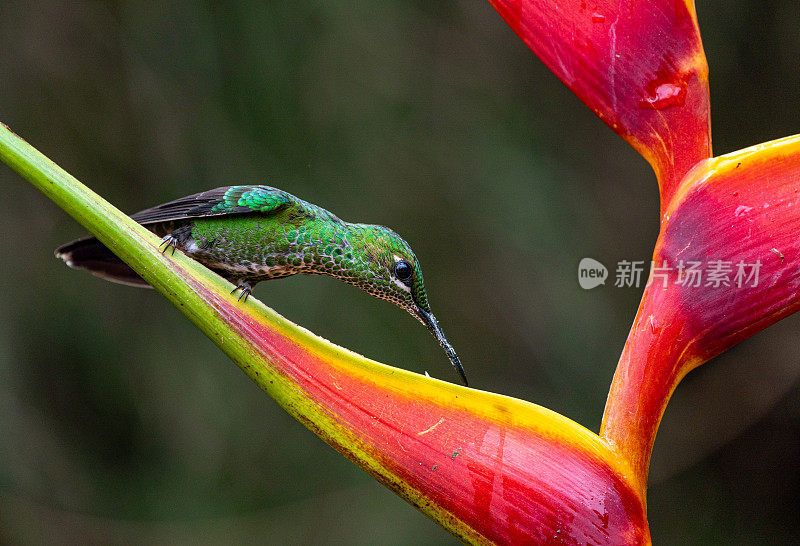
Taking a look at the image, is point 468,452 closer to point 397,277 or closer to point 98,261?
point 397,277

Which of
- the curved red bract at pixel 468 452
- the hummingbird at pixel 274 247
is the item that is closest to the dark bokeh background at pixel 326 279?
the hummingbird at pixel 274 247

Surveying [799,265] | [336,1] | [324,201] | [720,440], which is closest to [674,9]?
[799,265]

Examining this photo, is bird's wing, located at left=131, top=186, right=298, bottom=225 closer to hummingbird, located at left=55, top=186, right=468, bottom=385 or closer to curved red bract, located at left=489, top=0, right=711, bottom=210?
hummingbird, located at left=55, top=186, right=468, bottom=385

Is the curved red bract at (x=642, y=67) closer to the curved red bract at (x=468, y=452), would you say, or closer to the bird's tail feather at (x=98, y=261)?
the curved red bract at (x=468, y=452)

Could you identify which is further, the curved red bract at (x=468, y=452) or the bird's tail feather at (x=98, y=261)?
the bird's tail feather at (x=98, y=261)

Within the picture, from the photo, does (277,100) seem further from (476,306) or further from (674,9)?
(674,9)

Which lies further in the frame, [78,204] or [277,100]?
[277,100]
